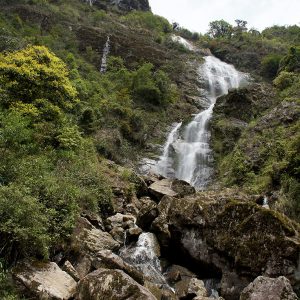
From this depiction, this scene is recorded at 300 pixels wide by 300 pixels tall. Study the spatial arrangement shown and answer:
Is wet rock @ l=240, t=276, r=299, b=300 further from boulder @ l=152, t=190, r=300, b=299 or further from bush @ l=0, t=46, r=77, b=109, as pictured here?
bush @ l=0, t=46, r=77, b=109

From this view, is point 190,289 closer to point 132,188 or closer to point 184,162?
point 132,188

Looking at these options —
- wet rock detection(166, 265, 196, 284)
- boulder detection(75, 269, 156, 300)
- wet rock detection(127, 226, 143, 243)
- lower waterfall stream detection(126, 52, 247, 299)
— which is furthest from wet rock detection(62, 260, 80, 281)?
wet rock detection(127, 226, 143, 243)

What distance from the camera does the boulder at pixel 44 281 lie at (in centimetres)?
895

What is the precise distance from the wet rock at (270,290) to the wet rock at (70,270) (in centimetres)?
431

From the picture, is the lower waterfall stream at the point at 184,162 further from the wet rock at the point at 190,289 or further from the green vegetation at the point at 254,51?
the green vegetation at the point at 254,51

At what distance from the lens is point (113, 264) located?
34.7 feet

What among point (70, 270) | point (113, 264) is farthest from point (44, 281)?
point (113, 264)

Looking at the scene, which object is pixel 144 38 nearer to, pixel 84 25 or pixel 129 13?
pixel 84 25

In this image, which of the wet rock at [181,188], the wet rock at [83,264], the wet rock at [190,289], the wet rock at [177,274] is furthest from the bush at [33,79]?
the wet rock at [190,289]

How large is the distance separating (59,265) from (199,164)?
17.7 meters

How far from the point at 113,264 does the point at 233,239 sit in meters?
3.79

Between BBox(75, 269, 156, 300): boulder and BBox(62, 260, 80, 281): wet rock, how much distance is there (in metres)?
1.16

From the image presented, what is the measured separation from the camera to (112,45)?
46.0 m

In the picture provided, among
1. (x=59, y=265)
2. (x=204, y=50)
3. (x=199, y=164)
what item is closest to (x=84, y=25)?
(x=204, y=50)
